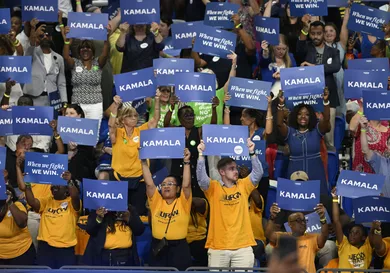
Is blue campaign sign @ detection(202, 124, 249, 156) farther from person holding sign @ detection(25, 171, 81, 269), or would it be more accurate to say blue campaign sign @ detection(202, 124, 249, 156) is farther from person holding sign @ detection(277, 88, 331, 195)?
person holding sign @ detection(25, 171, 81, 269)

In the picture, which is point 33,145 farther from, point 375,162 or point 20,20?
point 375,162

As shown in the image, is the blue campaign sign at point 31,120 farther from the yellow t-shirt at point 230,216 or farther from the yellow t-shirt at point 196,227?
the yellow t-shirt at point 230,216

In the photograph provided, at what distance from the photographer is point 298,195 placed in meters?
11.6

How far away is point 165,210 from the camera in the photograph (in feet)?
38.8

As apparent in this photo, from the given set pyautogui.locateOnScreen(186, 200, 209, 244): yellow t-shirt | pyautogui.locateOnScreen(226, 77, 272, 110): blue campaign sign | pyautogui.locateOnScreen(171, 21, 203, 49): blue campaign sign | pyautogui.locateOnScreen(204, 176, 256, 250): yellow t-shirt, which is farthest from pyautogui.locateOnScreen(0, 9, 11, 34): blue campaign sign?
pyautogui.locateOnScreen(204, 176, 256, 250): yellow t-shirt

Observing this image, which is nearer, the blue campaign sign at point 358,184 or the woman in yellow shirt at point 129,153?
the blue campaign sign at point 358,184

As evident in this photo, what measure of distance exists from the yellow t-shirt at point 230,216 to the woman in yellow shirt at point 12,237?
76.6 inches

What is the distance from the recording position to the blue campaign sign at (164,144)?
11.6 meters

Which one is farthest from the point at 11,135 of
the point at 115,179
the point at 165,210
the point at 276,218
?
the point at 276,218

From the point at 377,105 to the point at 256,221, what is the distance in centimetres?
182

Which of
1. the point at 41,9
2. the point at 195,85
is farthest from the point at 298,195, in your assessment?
the point at 41,9

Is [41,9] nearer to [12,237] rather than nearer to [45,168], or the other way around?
[45,168]

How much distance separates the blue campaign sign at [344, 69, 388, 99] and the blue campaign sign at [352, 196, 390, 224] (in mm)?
1682

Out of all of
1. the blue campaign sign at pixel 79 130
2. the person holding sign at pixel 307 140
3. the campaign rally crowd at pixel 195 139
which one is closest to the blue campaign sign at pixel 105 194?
the campaign rally crowd at pixel 195 139
